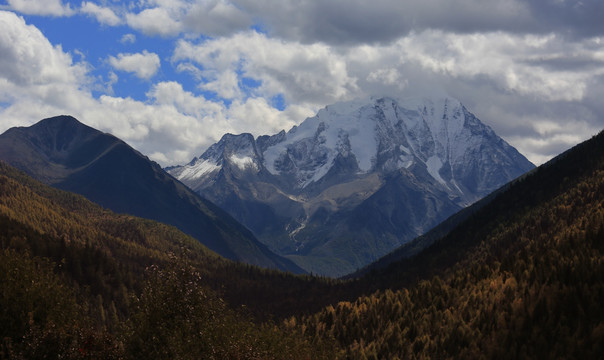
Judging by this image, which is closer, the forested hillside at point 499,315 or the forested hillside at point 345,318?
the forested hillside at point 345,318

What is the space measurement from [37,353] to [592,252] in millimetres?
125670

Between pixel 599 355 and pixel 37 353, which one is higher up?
pixel 37 353

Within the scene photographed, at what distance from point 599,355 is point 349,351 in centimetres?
5654

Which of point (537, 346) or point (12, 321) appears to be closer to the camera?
point (12, 321)

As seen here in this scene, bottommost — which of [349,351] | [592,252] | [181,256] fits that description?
[349,351]

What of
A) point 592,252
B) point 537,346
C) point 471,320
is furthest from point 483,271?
point 537,346

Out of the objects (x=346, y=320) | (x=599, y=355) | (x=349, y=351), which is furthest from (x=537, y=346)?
(x=346, y=320)

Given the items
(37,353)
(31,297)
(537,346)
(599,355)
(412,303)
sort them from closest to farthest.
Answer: (37,353) < (31,297) < (599,355) < (537,346) < (412,303)

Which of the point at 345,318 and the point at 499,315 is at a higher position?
the point at 499,315

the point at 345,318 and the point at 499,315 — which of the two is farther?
the point at 345,318

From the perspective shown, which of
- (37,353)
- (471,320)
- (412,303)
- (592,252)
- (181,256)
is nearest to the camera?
(37,353)

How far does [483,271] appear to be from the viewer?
17475 cm

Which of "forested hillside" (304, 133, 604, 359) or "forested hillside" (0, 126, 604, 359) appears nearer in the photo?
"forested hillside" (0, 126, 604, 359)

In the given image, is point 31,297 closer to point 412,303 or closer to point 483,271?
point 412,303
